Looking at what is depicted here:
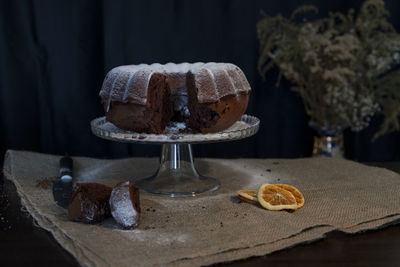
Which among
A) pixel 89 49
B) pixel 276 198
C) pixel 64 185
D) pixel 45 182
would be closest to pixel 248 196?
pixel 276 198

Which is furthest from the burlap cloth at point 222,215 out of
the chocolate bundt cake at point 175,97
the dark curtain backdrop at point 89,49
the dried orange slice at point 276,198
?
the dark curtain backdrop at point 89,49

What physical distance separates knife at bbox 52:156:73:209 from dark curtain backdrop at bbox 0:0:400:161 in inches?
18.8

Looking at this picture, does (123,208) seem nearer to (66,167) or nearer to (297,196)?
(297,196)

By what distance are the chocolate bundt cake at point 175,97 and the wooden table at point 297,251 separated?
49 centimetres

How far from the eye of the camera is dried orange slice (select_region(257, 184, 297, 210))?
136 cm

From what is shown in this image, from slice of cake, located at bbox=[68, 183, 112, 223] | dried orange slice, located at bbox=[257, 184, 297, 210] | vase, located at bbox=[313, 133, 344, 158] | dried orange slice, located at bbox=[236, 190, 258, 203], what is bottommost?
vase, located at bbox=[313, 133, 344, 158]

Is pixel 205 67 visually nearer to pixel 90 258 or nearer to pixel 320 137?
pixel 90 258

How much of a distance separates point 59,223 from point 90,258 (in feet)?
0.83

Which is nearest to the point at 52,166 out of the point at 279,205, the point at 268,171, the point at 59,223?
the point at 59,223

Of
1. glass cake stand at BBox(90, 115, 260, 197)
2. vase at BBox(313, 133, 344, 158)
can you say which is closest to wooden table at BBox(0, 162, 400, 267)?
glass cake stand at BBox(90, 115, 260, 197)

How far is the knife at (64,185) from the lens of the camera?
4.70ft

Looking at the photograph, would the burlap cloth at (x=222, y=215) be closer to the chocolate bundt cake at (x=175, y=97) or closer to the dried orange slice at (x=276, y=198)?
the dried orange slice at (x=276, y=198)

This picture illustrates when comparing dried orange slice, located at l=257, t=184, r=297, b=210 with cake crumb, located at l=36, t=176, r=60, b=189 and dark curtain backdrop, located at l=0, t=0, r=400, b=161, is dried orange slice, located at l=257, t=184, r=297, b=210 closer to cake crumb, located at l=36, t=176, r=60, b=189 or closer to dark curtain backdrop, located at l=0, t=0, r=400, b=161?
cake crumb, located at l=36, t=176, r=60, b=189

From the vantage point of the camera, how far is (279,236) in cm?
118
